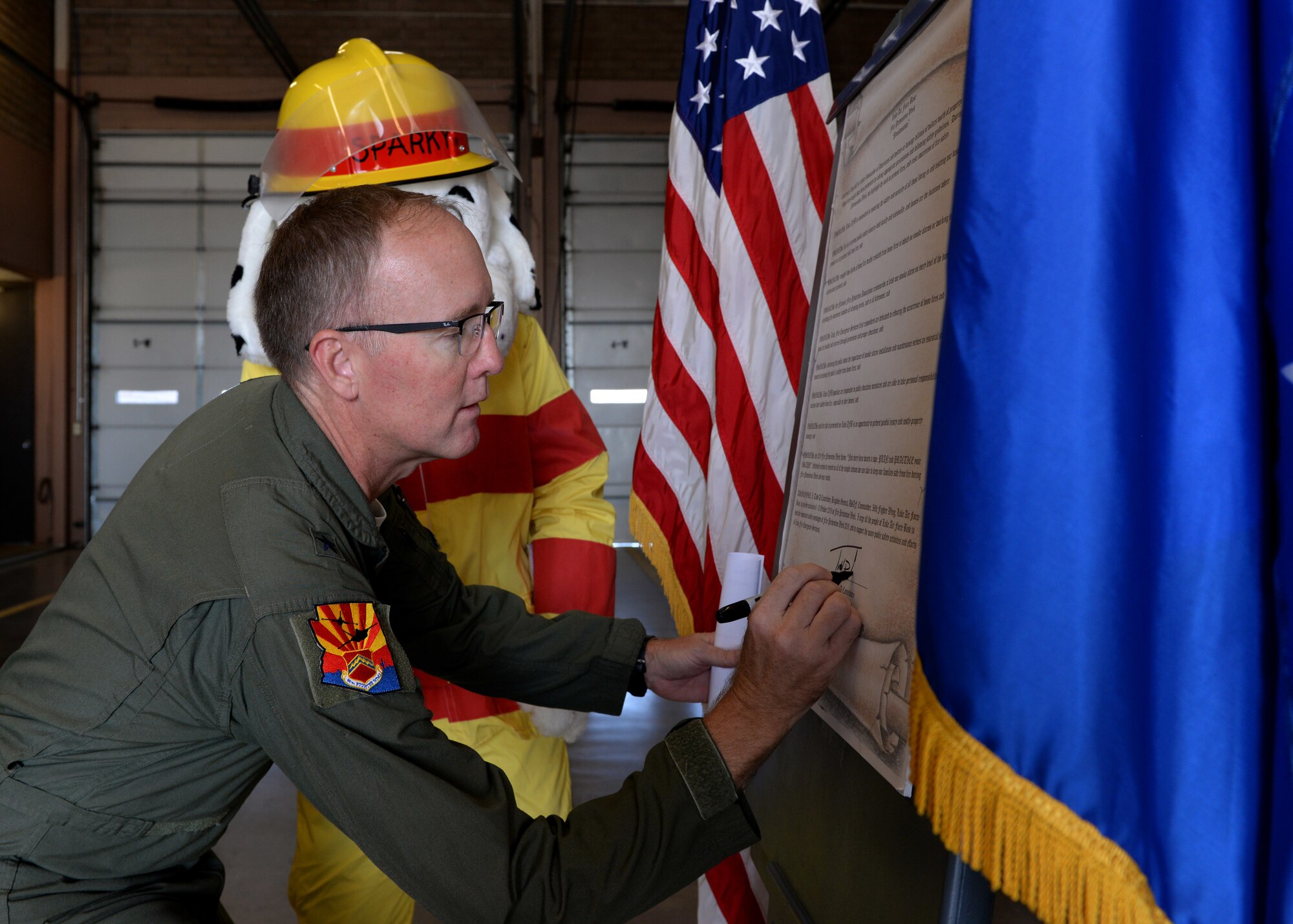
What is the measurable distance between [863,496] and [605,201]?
9109 millimetres

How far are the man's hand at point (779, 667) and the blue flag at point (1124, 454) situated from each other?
0.26 m

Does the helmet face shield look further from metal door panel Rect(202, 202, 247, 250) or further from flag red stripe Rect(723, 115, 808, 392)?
metal door panel Rect(202, 202, 247, 250)

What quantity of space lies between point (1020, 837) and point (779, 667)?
1.02 ft

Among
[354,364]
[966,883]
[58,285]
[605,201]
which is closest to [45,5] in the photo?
[58,285]

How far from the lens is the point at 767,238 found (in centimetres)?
191

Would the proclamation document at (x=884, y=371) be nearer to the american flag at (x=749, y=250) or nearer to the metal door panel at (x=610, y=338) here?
the american flag at (x=749, y=250)

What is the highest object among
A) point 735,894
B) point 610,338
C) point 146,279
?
point 146,279

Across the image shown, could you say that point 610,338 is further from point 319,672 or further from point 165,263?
point 319,672

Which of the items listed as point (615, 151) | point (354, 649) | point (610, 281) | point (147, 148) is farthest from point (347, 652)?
point (147, 148)

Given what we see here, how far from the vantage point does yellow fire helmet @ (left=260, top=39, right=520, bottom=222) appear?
175 centimetres

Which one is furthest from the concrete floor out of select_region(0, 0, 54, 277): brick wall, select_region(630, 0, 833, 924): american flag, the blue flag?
select_region(0, 0, 54, 277): brick wall

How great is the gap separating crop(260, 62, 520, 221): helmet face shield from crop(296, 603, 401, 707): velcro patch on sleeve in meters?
1.08

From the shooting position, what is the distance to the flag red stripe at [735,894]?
5.63 ft

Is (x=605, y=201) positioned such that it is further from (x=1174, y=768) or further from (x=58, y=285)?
(x=1174, y=768)
